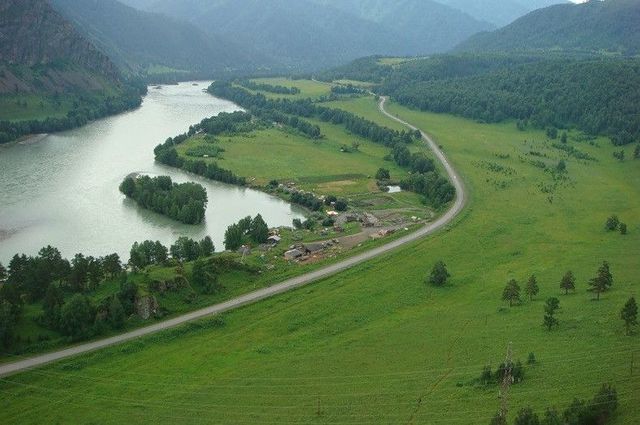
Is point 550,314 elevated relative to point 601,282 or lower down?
lower down

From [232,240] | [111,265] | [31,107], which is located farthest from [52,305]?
[31,107]

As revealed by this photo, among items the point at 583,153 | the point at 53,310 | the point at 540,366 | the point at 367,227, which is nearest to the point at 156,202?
the point at 367,227

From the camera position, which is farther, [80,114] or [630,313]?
[80,114]

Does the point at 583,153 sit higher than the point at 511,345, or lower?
higher

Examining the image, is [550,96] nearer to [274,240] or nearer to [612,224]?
[612,224]

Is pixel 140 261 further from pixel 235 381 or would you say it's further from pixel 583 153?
pixel 583 153

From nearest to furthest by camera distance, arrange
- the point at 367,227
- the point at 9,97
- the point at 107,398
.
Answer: the point at 107,398 → the point at 367,227 → the point at 9,97

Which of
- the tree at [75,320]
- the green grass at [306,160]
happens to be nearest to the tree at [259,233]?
the green grass at [306,160]
